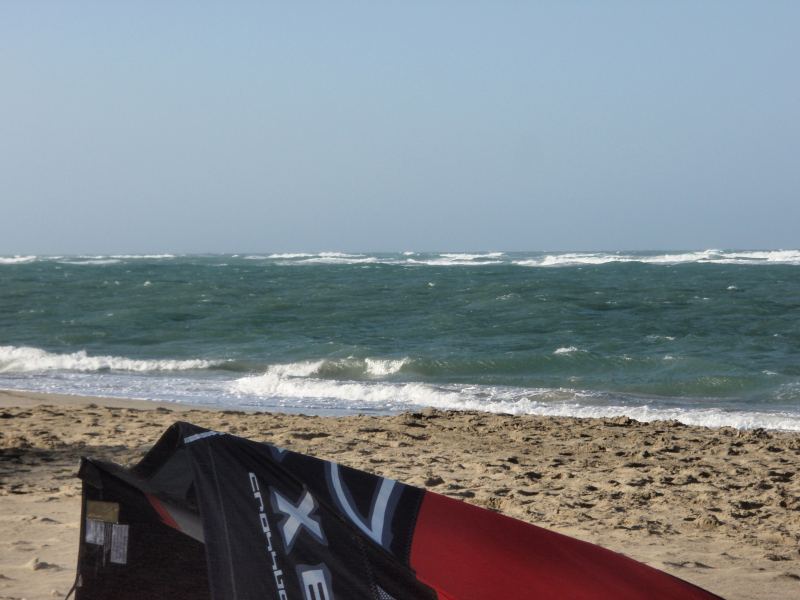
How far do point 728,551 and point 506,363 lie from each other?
888 centimetres

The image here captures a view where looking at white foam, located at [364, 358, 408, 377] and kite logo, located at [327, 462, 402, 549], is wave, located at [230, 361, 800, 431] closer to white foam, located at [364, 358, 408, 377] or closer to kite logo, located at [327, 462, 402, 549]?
white foam, located at [364, 358, 408, 377]

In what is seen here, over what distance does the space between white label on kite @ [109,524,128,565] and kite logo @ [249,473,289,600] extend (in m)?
0.71

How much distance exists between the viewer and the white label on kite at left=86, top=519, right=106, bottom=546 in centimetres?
303

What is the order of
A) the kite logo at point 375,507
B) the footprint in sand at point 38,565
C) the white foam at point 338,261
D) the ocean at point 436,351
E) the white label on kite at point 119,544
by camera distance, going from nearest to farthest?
the kite logo at point 375,507, the white label on kite at point 119,544, the footprint in sand at point 38,565, the ocean at point 436,351, the white foam at point 338,261

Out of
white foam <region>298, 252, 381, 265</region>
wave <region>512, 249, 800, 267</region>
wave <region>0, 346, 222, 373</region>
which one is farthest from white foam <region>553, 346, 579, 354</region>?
white foam <region>298, 252, 381, 265</region>

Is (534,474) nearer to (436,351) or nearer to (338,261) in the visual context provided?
(436,351)

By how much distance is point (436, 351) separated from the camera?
15.0 meters

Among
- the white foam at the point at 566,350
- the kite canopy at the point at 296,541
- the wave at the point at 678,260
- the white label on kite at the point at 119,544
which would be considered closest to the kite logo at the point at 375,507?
the kite canopy at the point at 296,541

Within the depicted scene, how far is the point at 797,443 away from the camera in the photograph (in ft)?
25.7

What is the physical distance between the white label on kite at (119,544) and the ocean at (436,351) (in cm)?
737

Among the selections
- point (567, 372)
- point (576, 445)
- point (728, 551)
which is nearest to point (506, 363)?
point (567, 372)

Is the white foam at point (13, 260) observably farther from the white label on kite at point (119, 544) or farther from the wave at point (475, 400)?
the white label on kite at point (119, 544)

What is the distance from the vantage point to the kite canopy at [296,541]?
2473mm

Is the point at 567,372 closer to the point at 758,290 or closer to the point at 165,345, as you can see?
the point at 165,345
